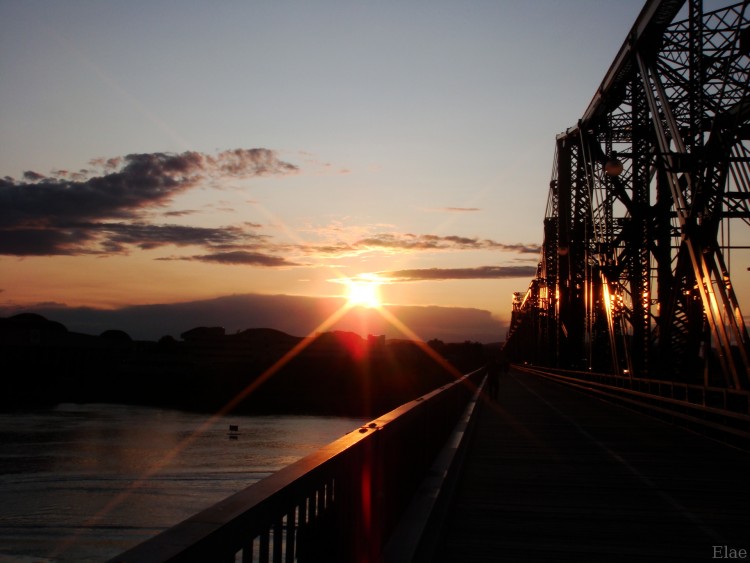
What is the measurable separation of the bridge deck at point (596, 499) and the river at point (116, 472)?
9628 millimetres

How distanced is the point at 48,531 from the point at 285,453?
755 inches

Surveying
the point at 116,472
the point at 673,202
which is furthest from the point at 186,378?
the point at 673,202

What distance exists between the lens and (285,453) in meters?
40.8

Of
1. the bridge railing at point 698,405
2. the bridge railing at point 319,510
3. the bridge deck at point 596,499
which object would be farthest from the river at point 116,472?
the bridge railing at point 319,510

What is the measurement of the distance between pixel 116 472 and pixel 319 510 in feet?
109

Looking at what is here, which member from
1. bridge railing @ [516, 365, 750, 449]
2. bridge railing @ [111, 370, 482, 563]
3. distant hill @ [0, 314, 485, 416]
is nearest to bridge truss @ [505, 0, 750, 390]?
bridge railing @ [516, 365, 750, 449]

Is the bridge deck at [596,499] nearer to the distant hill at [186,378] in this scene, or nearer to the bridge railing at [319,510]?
the bridge railing at [319,510]

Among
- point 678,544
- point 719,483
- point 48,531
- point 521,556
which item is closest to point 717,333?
point 719,483

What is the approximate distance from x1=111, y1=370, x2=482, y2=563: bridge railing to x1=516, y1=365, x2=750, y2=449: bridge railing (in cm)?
853

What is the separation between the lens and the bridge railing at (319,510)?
2.68 m

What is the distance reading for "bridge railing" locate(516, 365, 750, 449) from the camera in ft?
49.7

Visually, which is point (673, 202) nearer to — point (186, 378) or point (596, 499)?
point (596, 499)

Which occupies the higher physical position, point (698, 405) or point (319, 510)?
point (319, 510)

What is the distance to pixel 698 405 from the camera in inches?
674
